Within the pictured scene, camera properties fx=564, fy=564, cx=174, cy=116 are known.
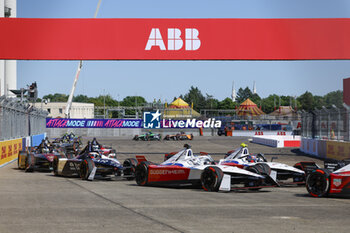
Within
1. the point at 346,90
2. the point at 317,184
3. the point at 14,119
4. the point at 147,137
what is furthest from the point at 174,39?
the point at 147,137

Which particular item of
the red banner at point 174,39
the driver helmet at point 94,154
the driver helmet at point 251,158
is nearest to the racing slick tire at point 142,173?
the driver helmet at point 94,154

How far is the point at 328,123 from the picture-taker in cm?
2992

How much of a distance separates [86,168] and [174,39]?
28.0 feet

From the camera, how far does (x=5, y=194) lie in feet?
40.2

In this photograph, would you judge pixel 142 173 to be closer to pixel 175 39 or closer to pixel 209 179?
pixel 209 179

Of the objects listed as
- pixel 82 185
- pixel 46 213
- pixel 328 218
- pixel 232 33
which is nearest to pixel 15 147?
pixel 232 33

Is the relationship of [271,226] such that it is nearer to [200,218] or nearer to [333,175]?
[200,218]

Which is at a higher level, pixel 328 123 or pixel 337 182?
pixel 328 123

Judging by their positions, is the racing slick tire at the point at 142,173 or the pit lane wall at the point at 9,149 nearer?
the racing slick tire at the point at 142,173

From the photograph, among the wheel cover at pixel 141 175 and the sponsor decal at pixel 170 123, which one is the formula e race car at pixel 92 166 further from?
the sponsor decal at pixel 170 123

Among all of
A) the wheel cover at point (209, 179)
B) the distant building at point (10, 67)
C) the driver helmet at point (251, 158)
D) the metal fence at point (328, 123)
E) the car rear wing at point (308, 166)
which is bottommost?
the wheel cover at point (209, 179)

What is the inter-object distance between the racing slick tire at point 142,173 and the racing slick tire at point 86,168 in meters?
2.03

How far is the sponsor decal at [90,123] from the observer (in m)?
72.6

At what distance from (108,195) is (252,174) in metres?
3.28
